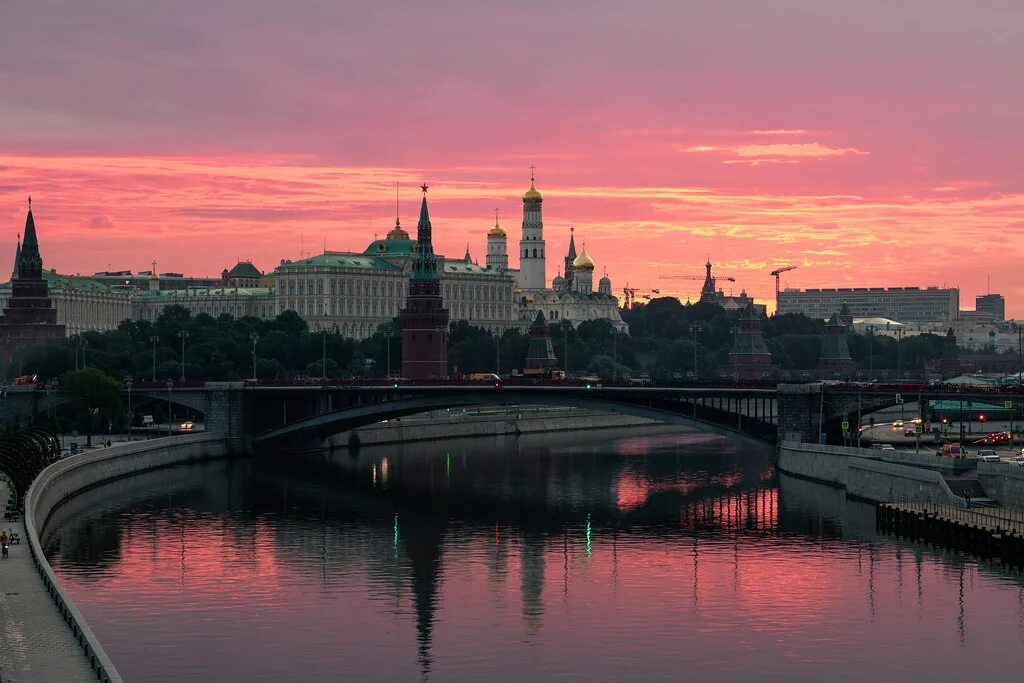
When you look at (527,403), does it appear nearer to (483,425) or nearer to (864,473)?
(864,473)

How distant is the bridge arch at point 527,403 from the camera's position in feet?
402

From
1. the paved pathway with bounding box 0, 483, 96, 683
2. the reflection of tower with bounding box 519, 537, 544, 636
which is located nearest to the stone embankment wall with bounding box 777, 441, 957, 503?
the reflection of tower with bounding box 519, 537, 544, 636

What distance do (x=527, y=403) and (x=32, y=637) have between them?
249 ft

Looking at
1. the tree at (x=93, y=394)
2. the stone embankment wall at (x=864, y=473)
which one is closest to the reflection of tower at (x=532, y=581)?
the stone embankment wall at (x=864, y=473)

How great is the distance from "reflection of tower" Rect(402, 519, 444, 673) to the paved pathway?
39.8ft

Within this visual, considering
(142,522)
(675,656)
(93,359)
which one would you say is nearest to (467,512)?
(142,522)

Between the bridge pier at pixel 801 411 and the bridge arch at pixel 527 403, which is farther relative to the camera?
the bridge arch at pixel 527 403

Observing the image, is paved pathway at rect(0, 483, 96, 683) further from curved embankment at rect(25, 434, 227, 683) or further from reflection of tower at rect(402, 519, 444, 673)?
reflection of tower at rect(402, 519, 444, 673)

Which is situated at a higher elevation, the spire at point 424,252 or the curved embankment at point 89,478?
the spire at point 424,252

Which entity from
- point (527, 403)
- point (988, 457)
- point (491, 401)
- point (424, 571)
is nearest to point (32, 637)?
point (424, 571)

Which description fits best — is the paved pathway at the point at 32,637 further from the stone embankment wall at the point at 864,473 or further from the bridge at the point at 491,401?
the bridge at the point at 491,401

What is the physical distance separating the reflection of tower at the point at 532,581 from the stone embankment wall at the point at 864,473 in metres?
20.2

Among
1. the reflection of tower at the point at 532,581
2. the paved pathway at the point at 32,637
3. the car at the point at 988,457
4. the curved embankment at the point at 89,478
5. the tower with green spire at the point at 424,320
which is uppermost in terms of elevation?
the tower with green spire at the point at 424,320

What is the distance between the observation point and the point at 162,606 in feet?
229
